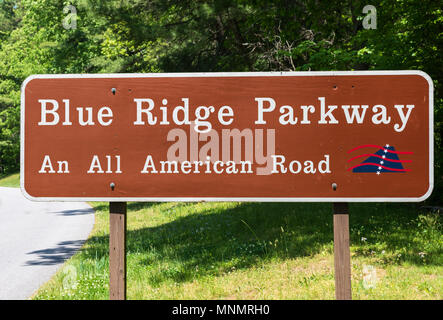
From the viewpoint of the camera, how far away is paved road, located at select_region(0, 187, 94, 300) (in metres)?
7.90

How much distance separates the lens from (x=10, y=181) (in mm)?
53375

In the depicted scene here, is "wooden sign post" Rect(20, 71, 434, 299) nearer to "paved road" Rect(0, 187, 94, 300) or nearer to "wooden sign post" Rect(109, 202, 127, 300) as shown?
"wooden sign post" Rect(109, 202, 127, 300)

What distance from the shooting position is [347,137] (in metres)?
3.45

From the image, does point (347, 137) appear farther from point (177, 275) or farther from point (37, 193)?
point (177, 275)

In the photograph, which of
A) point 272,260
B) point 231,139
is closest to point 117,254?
point 231,139

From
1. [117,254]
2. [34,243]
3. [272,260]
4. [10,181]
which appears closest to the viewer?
[117,254]

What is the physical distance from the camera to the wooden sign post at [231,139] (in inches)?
135

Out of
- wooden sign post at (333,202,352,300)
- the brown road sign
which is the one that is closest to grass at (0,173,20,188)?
the brown road sign

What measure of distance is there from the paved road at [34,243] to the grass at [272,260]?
44 centimetres

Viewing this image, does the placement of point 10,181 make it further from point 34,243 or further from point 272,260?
point 272,260

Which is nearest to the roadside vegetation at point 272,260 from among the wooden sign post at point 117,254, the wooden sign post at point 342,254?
the wooden sign post at point 342,254

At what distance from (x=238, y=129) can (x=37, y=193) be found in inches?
60.2

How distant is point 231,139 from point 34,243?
32.3ft

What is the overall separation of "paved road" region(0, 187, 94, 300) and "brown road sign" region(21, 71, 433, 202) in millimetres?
4165
